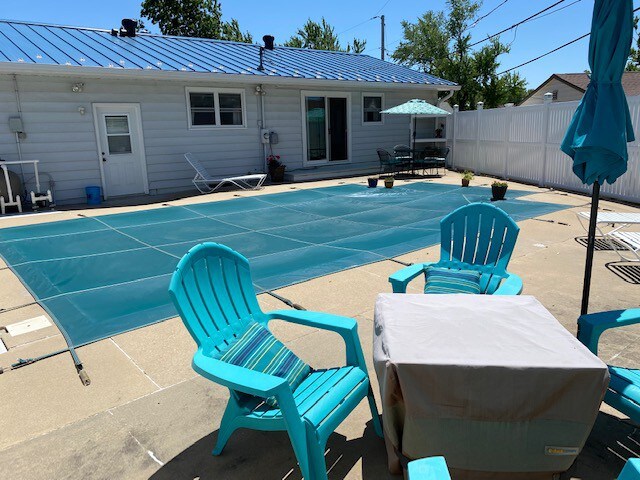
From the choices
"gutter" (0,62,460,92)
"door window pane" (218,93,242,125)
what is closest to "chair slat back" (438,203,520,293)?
"gutter" (0,62,460,92)

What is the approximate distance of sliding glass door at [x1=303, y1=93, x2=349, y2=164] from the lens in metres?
14.1

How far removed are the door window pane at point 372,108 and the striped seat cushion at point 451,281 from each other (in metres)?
12.2

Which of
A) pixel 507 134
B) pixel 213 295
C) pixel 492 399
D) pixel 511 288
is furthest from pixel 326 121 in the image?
pixel 492 399

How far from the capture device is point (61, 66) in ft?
30.3

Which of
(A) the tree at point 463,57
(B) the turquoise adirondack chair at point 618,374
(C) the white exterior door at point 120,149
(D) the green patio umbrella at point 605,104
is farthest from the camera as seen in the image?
(A) the tree at point 463,57

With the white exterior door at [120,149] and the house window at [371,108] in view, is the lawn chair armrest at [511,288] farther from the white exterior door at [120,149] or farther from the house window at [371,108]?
the house window at [371,108]

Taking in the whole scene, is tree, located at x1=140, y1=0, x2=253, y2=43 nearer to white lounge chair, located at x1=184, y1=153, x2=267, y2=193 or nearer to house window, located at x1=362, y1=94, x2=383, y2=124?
house window, located at x1=362, y1=94, x2=383, y2=124

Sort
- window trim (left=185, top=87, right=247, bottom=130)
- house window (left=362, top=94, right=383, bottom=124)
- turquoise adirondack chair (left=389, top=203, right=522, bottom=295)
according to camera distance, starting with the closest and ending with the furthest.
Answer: turquoise adirondack chair (left=389, top=203, right=522, bottom=295)
window trim (left=185, top=87, right=247, bottom=130)
house window (left=362, top=94, right=383, bottom=124)

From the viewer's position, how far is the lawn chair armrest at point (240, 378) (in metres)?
1.80

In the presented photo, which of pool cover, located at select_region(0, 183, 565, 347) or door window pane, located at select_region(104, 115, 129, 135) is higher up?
door window pane, located at select_region(104, 115, 129, 135)

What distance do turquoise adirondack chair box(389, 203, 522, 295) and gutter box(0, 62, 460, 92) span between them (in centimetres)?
880

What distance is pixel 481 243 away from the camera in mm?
3605

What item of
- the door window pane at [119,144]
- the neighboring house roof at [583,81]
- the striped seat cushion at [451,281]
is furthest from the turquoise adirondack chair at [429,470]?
the neighboring house roof at [583,81]

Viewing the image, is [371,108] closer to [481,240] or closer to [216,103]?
[216,103]
